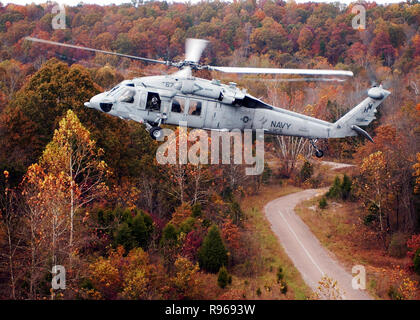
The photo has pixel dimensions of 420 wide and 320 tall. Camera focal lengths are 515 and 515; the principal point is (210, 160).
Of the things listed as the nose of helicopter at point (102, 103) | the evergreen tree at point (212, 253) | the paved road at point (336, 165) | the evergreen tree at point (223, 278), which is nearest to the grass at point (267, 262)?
the evergreen tree at point (223, 278)

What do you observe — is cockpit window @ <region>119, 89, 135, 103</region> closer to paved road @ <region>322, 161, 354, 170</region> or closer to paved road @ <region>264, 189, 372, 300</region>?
paved road @ <region>264, 189, 372, 300</region>

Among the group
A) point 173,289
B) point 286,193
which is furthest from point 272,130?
point 286,193

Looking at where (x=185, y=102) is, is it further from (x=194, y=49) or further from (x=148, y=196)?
(x=148, y=196)

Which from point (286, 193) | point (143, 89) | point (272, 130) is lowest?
point (286, 193)

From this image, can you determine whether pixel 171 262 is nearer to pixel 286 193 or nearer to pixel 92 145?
pixel 92 145

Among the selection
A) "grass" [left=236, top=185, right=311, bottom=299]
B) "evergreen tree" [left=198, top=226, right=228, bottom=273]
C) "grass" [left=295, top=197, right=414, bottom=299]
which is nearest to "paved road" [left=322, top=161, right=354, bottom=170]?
"grass" [left=295, top=197, right=414, bottom=299]

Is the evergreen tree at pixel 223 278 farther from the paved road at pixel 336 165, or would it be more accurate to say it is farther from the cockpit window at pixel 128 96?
the paved road at pixel 336 165
